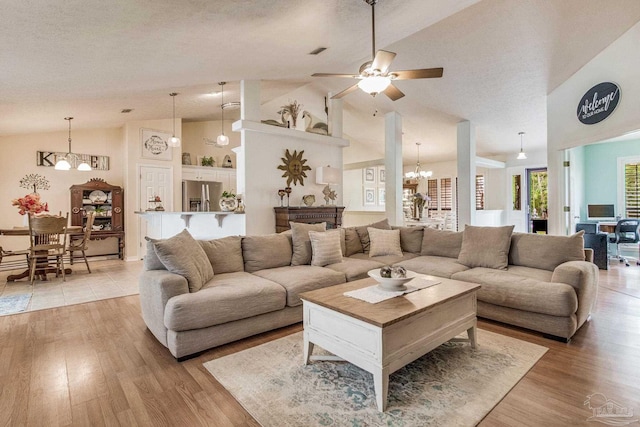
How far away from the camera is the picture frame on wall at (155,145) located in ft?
23.1

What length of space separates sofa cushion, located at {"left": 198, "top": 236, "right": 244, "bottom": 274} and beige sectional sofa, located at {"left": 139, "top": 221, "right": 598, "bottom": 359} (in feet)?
0.03

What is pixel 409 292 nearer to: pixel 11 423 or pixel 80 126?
pixel 11 423

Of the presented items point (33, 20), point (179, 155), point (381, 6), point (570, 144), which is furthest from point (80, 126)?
point (570, 144)

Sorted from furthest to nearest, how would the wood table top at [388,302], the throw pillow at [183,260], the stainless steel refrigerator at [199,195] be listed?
1. the stainless steel refrigerator at [199,195]
2. the throw pillow at [183,260]
3. the wood table top at [388,302]

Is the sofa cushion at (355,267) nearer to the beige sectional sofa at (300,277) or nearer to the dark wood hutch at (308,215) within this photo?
the beige sectional sofa at (300,277)

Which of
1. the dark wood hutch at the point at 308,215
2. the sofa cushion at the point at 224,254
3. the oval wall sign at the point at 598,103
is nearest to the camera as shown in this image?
the sofa cushion at the point at 224,254

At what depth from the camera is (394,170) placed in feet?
22.4

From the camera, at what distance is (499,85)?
5293 mm

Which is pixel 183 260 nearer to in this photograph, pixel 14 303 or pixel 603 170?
pixel 14 303

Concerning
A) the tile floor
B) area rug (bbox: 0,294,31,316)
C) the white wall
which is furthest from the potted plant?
the white wall

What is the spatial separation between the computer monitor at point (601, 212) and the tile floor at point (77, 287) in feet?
30.0

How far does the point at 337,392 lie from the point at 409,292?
0.86m

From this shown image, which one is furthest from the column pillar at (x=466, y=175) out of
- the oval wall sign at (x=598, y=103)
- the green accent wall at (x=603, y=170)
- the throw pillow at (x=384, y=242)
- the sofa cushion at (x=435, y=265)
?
the green accent wall at (x=603, y=170)

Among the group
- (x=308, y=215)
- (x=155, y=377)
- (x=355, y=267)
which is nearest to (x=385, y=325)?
(x=155, y=377)
